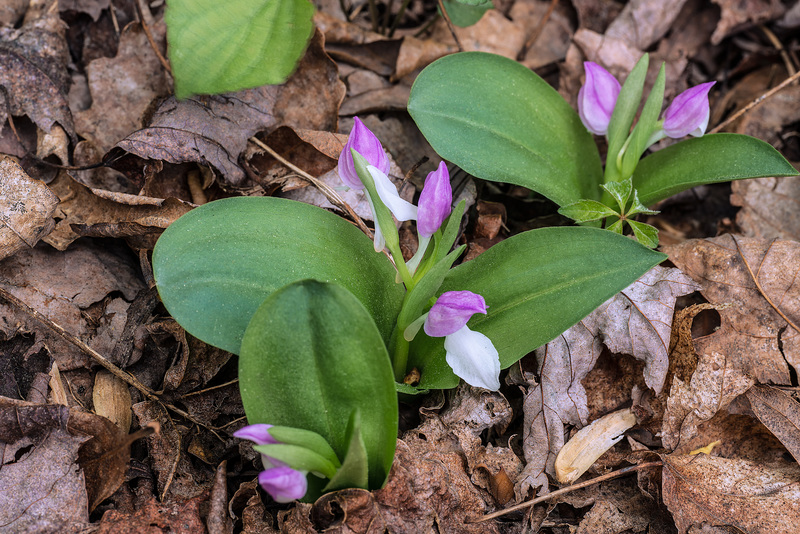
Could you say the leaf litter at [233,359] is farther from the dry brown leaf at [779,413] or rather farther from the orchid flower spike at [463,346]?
the orchid flower spike at [463,346]

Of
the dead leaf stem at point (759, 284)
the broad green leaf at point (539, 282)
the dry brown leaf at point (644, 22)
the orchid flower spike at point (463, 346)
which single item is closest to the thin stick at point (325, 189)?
the broad green leaf at point (539, 282)

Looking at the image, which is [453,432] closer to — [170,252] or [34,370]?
[170,252]

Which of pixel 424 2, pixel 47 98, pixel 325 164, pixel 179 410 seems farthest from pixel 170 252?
pixel 424 2

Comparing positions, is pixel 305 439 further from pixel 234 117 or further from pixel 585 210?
pixel 234 117

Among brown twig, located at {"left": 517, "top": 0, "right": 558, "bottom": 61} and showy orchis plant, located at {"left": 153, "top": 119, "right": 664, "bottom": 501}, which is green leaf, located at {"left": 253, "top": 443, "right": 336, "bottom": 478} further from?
brown twig, located at {"left": 517, "top": 0, "right": 558, "bottom": 61}

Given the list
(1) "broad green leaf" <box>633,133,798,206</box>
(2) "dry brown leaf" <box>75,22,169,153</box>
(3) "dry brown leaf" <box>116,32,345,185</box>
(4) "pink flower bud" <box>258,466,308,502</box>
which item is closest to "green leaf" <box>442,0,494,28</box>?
(3) "dry brown leaf" <box>116,32,345,185</box>
